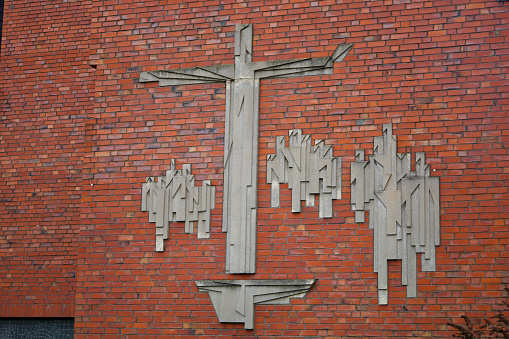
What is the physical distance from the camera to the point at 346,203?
27.3 feet

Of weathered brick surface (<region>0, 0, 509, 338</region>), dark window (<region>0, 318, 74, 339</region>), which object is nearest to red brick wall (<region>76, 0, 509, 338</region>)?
weathered brick surface (<region>0, 0, 509, 338</region>)

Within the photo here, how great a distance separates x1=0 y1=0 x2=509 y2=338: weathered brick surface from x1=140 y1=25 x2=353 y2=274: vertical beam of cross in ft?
0.31

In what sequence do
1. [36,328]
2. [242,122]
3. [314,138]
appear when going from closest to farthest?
[314,138]
[242,122]
[36,328]

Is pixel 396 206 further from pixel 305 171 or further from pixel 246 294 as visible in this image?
pixel 246 294

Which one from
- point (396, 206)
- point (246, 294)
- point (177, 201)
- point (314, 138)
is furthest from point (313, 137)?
point (246, 294)

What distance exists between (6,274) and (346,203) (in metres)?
5.30

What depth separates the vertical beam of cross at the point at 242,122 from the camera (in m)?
8.55

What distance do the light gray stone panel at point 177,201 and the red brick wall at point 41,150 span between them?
236cm

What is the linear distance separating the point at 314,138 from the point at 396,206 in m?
1.16

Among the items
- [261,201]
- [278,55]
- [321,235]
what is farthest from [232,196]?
[278,55]

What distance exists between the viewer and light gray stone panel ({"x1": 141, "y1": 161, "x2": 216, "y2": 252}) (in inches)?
345

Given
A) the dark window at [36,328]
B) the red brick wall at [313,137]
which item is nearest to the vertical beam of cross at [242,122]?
the red brick wall at [313,137]

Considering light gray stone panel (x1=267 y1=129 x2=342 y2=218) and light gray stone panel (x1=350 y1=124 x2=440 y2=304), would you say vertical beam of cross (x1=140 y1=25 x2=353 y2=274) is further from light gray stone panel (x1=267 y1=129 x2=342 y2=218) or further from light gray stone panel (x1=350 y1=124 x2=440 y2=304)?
light gray stone panel (x1=350 y1=124 x2=440 y2=304)

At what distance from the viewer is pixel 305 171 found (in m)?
8.48
